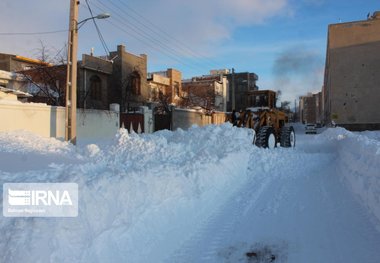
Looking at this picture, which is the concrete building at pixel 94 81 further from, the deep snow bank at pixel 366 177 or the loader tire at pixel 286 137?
the deep snow bank at pixel 366 177

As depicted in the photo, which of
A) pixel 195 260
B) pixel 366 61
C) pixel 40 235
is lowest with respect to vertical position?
pixel 195 260

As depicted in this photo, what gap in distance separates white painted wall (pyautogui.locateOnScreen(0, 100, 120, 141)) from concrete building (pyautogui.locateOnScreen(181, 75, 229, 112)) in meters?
28.3

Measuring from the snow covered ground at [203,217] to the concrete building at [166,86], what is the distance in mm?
33447

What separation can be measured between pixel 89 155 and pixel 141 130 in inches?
536

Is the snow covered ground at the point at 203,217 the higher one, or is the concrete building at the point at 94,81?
the concrete building at the point at 94,81

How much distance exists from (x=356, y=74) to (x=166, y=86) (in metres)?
27.6

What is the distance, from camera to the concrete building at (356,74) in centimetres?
5269

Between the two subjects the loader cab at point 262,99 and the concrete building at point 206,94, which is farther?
the concrete building at point 206,94

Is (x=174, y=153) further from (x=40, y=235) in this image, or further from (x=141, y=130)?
(x=141, y=130)

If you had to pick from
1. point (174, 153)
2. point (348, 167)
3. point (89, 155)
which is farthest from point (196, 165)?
point (89, 155)

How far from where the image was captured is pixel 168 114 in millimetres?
30703

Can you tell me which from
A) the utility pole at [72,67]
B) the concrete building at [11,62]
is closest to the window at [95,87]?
the concrete building at [11,62]

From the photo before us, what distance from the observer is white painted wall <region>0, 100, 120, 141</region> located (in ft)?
52.9

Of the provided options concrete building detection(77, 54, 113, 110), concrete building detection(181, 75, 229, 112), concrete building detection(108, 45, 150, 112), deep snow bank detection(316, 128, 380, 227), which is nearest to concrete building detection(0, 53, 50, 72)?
concrete building detection(77, 54, 113, 110)
